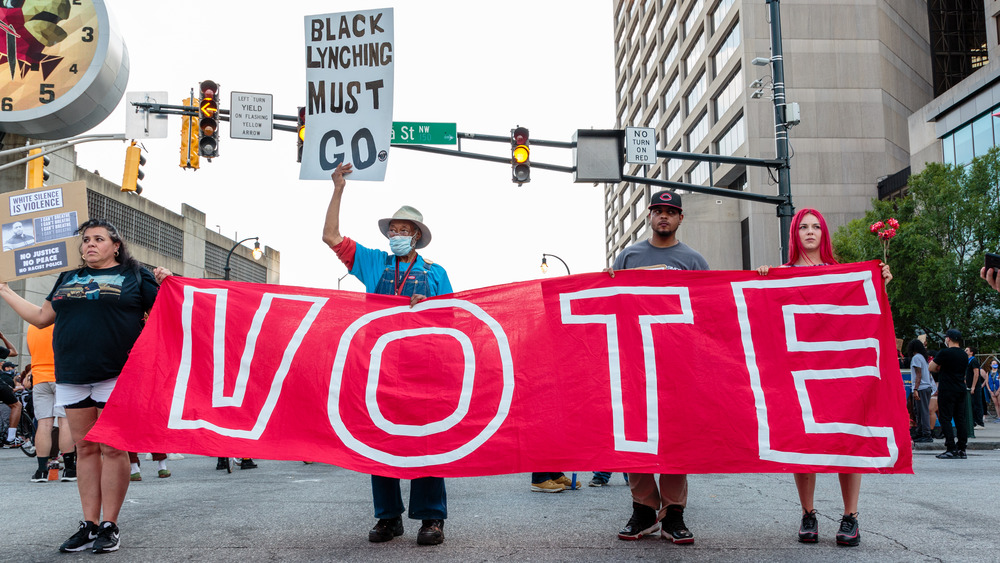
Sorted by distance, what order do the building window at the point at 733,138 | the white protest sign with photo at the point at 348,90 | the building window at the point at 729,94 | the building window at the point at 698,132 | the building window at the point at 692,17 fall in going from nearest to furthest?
the white protest sign with photo at the point at 348,90 → the building window at the point at 733,138 → the building window at the point at 729,94 → the building window at the point at 698,132 → the building window at the point at 692,17

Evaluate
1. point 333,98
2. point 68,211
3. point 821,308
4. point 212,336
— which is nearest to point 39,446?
point 68,211

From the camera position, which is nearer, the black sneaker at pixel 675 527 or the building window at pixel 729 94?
the black sneaker at pixel 675 527

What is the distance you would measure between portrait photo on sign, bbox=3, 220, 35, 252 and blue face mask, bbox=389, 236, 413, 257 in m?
3.39

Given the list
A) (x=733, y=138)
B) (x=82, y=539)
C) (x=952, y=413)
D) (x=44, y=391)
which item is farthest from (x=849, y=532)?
(x=733, y=138)

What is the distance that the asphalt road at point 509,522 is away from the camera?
14.2ft

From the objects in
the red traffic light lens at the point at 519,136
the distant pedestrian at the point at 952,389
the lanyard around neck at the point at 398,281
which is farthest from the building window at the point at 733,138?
the lanyard around neck at the point at 398,281

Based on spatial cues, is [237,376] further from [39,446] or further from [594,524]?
[39,446]

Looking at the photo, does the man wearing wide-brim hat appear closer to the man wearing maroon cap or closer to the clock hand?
the man wearing maroon cap

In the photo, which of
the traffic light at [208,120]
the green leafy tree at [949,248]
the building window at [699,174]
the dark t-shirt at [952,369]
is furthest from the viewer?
the building window at [699,174]

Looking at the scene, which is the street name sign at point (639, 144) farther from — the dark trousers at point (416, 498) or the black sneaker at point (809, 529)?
the dark trousers at point (416, 498)

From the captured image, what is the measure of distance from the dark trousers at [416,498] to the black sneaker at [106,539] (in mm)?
1437

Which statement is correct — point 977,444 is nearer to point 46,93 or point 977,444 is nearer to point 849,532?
point 849,532

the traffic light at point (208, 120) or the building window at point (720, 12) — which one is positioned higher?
the building window at point (720, 12)

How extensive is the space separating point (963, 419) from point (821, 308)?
312 inches
